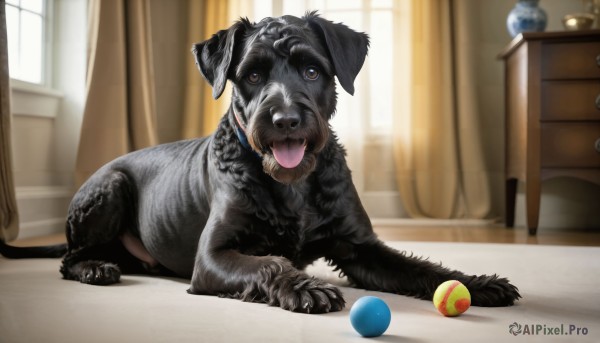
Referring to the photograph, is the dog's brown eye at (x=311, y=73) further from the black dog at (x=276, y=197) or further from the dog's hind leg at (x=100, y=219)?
the dog's hind leg at (x=100, y=219)

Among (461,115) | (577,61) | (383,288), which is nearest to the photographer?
(383,288)

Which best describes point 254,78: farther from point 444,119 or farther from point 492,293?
point 444,119

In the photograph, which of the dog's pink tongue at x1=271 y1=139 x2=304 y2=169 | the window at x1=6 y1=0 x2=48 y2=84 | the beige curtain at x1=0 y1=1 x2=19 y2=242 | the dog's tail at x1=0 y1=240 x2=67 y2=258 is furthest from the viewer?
the window at x1=6 y1=0 x2=48 y2=84

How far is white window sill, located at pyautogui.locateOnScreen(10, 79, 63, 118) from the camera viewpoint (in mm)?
3830

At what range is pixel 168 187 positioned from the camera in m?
2.44

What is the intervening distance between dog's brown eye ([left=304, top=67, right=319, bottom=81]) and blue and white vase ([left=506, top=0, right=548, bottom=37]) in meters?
2.86

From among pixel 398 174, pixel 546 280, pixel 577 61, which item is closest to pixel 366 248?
pixel 546 280

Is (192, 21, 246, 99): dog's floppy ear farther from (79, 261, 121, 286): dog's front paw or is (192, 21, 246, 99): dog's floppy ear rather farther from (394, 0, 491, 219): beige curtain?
(394, 0, 491, 219): beige curtain

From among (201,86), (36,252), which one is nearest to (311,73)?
(36,252)

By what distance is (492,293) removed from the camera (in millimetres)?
1805

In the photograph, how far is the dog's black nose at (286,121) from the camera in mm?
1801

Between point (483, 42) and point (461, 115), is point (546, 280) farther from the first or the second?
point (483, 42)

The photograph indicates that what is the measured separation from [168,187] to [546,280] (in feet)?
4.63

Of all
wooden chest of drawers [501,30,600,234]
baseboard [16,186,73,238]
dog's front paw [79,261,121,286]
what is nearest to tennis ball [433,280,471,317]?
dog's front paw [79,261,121,286]
